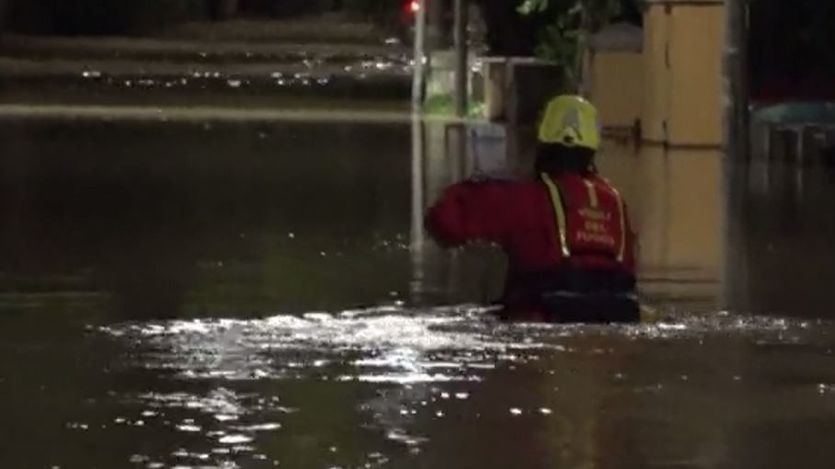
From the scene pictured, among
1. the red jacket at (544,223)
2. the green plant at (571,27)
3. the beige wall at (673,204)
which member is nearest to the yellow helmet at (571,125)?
the red jacket at (544,223)

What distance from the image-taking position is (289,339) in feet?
42.8

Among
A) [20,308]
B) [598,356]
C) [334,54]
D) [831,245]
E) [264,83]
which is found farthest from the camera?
[334,54]

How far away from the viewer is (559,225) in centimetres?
1241

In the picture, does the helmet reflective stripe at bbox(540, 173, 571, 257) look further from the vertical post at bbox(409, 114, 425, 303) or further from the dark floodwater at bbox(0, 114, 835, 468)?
the vertical post at bbox(409, 114, 425, 303)

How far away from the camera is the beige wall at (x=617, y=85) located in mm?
32312

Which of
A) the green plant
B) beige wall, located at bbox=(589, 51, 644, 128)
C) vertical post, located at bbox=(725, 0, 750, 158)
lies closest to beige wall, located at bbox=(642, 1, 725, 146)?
vertical post, located at bbox=(725, 0, 750, 158)

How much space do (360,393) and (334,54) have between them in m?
60.8

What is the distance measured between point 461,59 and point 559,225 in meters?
25.8

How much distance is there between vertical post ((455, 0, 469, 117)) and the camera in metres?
37.7

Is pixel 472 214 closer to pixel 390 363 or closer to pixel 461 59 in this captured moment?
pixel 390 363

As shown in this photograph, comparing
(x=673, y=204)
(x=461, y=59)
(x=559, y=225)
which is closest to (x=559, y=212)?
(x=559, y=225)

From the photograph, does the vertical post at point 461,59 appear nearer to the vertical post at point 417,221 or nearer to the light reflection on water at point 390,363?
the vertical post at point 417,221

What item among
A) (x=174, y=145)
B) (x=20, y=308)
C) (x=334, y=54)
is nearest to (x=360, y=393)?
(x=20, y=308)

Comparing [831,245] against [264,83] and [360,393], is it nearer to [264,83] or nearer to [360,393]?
[360,393]
